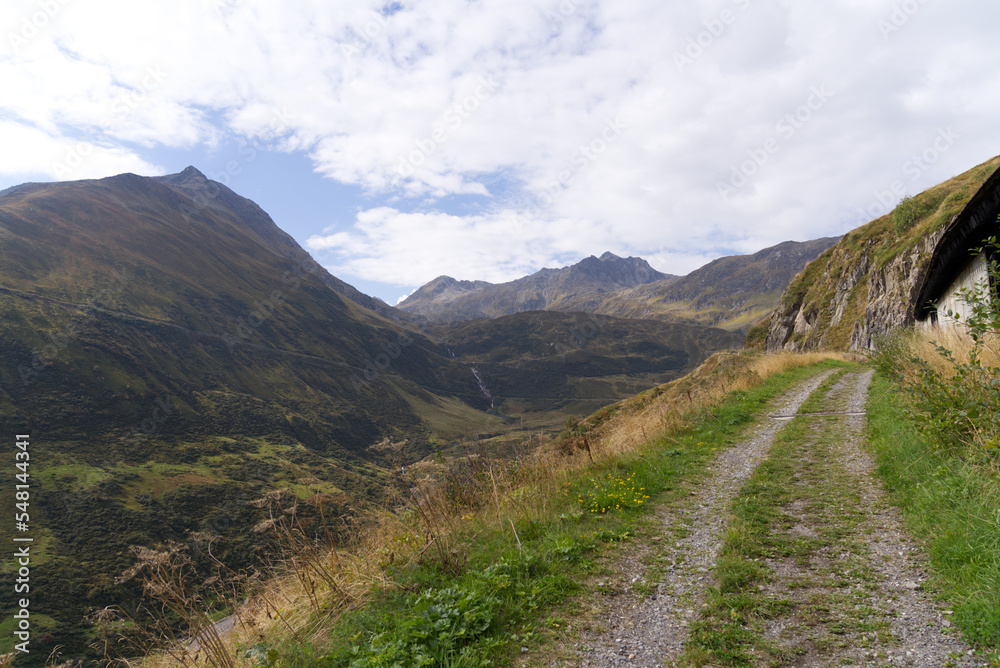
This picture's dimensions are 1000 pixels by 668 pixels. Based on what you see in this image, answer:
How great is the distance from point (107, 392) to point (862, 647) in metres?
175

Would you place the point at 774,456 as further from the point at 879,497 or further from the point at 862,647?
the point at 862,647

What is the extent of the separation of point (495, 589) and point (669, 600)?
1.95m

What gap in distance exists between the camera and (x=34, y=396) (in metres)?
116

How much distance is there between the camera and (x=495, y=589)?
5.20 meters

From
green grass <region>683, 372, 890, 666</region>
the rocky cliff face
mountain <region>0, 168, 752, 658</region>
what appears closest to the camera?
green grass <region>683, 372, 890, 666</region>

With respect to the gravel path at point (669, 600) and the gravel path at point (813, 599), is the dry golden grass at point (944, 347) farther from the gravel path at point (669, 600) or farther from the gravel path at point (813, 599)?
the gravel path at point (669, 600)

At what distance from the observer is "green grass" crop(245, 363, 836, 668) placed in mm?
4410

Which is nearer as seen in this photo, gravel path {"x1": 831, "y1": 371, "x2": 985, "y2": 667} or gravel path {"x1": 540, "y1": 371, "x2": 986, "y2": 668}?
gravel path {"x1": 831, "y1": 371, "x2": 985, "y2": 667}

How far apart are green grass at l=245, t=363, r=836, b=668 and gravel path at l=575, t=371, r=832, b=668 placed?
47 centimetres

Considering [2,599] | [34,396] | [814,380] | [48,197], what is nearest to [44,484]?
[2,599]

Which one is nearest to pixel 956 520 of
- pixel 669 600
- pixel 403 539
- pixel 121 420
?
pixel 669 600

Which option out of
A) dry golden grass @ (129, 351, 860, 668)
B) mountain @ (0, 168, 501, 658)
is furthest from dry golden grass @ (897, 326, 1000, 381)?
mountain @ (0, 168, 501, 658)

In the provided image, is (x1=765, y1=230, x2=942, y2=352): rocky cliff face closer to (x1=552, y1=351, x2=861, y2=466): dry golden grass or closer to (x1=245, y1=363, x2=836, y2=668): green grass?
(x1=552, y1=351, x2=861, y2=466): dry golden grass

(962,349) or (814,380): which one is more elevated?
(962,349)
